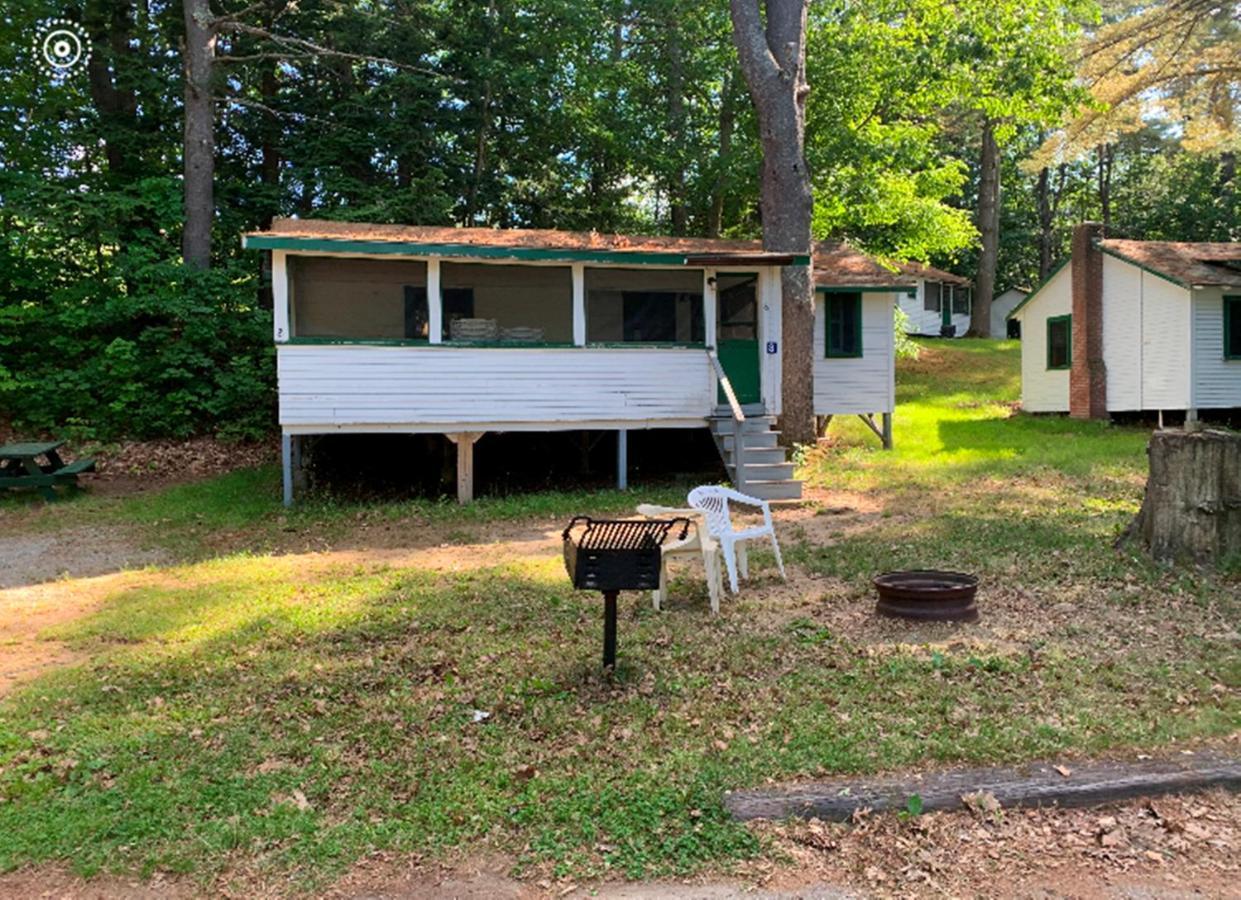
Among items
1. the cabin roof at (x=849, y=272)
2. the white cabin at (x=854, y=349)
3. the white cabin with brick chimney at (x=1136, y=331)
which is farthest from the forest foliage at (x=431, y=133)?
the white cabin at (x=854, y=349)

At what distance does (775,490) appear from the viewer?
1071 cm

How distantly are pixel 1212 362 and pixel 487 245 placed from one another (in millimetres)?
12934

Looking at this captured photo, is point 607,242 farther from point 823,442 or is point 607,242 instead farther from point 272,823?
point 272,823

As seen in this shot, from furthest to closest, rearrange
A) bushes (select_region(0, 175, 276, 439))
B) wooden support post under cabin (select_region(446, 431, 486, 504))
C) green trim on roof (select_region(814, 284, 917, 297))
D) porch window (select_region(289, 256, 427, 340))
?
bushes (select_region(0, 175, 276, 439))
green trim on roof (select_region(814, 284, 917, 297))
porch window (select_region(289, 256, 427, 340))
wooden support post under cabin (select_region(446, 431, 486, 504))

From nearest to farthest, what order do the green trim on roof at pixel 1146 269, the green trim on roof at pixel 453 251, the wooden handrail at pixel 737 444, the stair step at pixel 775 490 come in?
1. the green trim on roof at pixel 453 251
2. the stair step at pixel 775 490
3. the wooden handrail at pixel 737 444
4. the green trim on roof at pixel 1146 269

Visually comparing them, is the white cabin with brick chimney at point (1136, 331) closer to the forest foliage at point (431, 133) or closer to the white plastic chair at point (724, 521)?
the forest foliage at point (431, 133)

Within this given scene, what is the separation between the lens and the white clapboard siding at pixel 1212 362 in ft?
50.9

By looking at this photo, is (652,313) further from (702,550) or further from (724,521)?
(702,550)

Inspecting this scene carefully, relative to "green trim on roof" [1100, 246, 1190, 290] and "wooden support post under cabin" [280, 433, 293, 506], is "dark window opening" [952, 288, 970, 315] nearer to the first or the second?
"green trim on roof" [1100, 246, 1190, 290]

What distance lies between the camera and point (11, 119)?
55.9ft

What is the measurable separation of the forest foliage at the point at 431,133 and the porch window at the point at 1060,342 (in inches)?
112

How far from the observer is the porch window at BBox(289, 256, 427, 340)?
12.3m

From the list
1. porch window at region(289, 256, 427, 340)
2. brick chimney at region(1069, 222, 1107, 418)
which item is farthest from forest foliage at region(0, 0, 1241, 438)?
porch window at region(289, 256, 427, 340)

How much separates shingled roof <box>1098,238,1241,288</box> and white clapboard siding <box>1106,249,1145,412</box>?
10.9 inches
